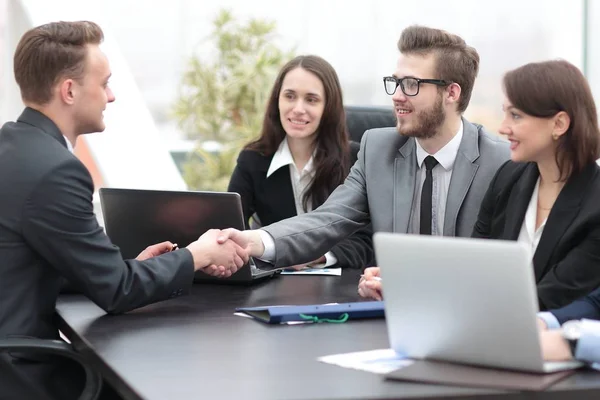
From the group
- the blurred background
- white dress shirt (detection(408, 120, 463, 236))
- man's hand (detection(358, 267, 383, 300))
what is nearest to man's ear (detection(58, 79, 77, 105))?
man's hand (detection(358, 267, 383, 300))

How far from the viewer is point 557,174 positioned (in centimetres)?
223

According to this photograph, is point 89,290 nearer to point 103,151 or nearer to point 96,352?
point 96,352

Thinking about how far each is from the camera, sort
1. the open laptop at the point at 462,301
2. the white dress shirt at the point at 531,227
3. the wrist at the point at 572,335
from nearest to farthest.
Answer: the open laptop at the point at 462,301 < the wrist at the point at 572,335 < the white dress shirt at the point at 531,227

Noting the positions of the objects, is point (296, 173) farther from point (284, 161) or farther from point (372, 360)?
point (372, 360)

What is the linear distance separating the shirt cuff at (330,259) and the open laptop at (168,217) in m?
0.33

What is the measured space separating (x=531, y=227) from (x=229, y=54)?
→ 342 cm

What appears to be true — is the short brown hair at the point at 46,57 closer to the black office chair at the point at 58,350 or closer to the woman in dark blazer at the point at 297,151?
the black office chair at the point at 58,350

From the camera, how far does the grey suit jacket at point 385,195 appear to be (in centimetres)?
284

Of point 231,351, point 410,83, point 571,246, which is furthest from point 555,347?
point 410,83

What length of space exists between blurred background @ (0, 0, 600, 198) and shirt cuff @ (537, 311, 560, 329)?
325 cm

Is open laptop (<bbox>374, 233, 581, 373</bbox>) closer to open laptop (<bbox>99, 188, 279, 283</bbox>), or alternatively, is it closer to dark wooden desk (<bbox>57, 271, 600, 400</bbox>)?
dark wooden desk (<bbox>57, 271, 600, 400</bbox>)

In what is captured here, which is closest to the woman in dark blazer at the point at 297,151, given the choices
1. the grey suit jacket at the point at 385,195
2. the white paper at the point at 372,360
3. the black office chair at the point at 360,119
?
the black office chair at the point at 360,119

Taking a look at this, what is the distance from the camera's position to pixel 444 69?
3006 mm

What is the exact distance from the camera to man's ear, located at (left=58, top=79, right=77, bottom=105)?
2338mm
